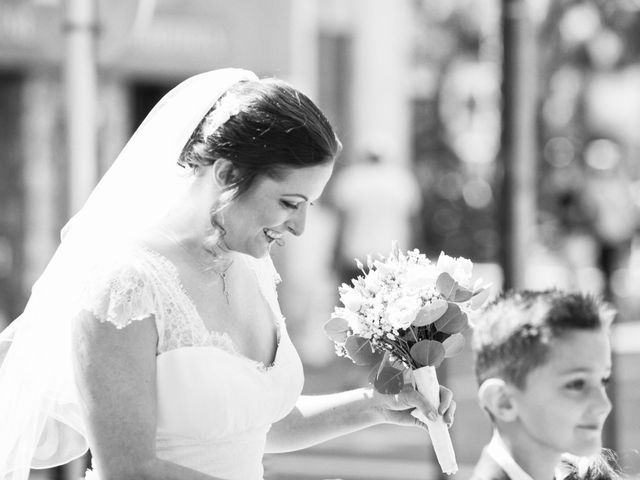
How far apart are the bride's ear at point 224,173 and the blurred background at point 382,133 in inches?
51.9

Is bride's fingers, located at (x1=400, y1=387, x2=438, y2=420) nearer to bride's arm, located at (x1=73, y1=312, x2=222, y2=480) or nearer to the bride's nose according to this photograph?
the bride's nose

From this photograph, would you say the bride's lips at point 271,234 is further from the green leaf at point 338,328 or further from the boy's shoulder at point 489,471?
the boy's shoulder at point 489,471

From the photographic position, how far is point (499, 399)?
109 inches

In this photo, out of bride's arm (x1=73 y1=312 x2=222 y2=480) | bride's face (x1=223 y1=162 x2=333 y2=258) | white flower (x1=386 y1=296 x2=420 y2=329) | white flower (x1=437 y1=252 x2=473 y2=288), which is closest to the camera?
bride's arm (x1=73 y1=312 x2=222 y2=480)

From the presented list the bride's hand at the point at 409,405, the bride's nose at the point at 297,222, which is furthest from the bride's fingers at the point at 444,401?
the bride's nose at the point at 297,222

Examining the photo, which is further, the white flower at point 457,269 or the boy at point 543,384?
the white flower at point 457,269

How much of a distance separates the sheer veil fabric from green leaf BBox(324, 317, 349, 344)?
1.65 feet

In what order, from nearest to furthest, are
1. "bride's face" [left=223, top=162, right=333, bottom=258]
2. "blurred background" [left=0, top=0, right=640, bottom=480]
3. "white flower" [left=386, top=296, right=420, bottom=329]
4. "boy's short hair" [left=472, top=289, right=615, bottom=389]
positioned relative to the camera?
1. "boy's short hair" [left=472, top=289, right=615, bottom=389]
2. "bride's face" [left=223, top=162, right=333, bottom=258]
3. "white flower" [left=386, top=296, right=420, bottom=329]
4. "blurred background" [left=0, top=0, right=640, bottom=480]

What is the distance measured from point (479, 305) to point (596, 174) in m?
9.19

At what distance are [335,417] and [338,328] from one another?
254 millimetres

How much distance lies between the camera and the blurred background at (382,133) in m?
6.62

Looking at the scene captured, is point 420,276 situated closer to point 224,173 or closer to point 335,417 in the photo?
point 335,417

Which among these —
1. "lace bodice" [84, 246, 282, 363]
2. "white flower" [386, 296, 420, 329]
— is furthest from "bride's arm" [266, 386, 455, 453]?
"lace bodice" [84, 246, 282, 363]

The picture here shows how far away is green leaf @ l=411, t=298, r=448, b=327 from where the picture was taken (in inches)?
117
